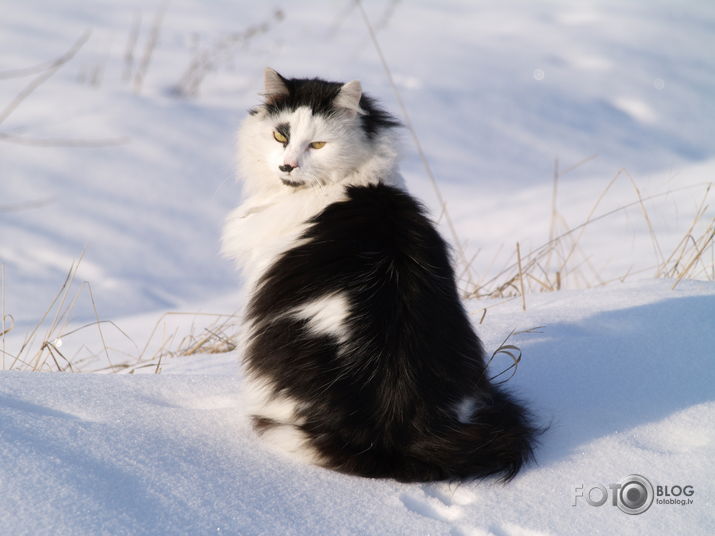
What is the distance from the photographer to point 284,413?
160cm

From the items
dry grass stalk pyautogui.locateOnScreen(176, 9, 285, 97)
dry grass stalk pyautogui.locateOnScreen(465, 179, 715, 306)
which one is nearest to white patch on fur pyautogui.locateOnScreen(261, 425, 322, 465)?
dry grass stalk pyautogui.locateOnScreen(465, 179, 715, 306)

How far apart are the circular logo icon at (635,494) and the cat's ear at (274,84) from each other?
1.35m

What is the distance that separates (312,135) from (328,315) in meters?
0.61

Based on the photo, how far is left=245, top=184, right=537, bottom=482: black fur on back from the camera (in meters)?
1.51

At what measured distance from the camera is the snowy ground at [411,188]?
138 cm

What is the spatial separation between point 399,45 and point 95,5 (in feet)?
11.0

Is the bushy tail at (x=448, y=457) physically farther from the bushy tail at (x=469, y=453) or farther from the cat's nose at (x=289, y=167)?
the cat's nose at (x=289, y=167)

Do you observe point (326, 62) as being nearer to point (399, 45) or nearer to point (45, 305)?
point (399, 45)

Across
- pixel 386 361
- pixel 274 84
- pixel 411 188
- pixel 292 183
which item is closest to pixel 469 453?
pixel 386 361

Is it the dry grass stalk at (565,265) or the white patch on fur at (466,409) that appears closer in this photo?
the white patch on fur at (466,409)

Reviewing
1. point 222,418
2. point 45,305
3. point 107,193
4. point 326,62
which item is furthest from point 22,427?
point 326,62

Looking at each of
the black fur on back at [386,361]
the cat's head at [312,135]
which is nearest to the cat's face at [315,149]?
the cat's head at [312,135]

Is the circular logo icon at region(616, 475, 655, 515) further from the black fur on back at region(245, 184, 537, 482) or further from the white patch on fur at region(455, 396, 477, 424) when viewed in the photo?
the white patch on fur at region(455, 396, 477, 424)

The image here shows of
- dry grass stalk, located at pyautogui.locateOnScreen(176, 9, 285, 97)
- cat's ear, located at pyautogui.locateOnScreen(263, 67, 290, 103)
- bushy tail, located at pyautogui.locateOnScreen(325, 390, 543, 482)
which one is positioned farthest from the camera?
dry grass stalk, located at pyautogui.locateOnScreen(176, 9, 285, 97)
